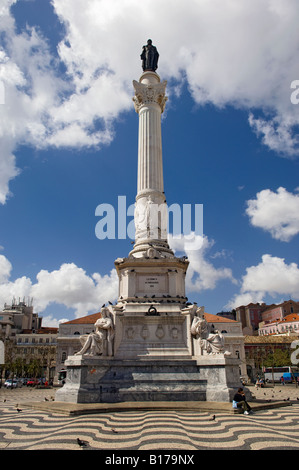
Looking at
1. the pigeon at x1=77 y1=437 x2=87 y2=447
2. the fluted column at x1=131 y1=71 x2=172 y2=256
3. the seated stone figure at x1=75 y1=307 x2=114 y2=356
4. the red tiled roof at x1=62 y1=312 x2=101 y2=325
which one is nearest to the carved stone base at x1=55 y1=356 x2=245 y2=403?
the seated stone figure at x1=75 y1=307 x2=114 y2=356

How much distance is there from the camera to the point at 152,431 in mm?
9141

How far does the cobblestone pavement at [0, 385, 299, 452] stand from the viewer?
25.4 feet

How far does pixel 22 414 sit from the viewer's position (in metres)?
13.2

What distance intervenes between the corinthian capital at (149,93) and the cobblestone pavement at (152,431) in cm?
2067

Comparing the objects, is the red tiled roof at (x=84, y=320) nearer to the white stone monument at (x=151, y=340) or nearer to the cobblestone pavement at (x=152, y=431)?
the white stone monument at (x=151, y=340)

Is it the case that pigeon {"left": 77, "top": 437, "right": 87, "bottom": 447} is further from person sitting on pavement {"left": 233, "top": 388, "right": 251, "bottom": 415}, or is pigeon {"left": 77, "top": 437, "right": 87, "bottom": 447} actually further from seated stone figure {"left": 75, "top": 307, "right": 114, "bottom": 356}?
seated stone figure {"left": 75, "top": 307, "right": 114, "bottom": 356}

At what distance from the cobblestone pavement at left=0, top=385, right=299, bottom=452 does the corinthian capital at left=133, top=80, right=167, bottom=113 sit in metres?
20.7

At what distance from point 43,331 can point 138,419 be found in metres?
82.9

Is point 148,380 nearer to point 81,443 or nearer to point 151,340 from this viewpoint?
point 151,340

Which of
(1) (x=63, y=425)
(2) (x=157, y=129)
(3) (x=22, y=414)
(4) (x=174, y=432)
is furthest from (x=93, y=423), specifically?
(2) (x=157, y=129)

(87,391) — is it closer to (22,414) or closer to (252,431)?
(22,414)

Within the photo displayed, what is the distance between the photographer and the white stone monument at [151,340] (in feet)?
49.5

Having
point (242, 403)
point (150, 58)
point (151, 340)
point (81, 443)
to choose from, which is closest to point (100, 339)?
point (151, 340)

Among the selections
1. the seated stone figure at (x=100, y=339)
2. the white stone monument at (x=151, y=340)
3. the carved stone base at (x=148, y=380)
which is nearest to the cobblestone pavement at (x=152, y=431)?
the carved stone base at (x=148, y=380)
